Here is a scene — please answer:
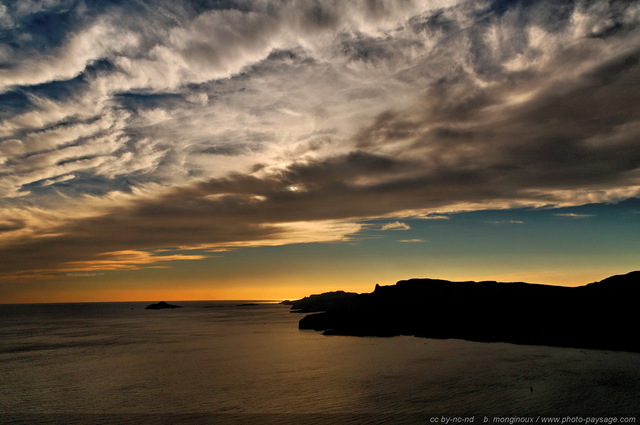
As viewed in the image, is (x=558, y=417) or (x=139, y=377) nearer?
(x=558, y=417)

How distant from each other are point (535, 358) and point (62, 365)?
218 ft

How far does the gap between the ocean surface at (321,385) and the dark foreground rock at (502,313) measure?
8092 millimetres

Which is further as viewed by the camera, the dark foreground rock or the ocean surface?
the dark foreground rock

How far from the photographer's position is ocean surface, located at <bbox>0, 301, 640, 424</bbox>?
98.3 feet

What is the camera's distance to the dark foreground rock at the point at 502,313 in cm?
6912

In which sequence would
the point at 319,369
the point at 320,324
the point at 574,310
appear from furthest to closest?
1. the point at 320,324
2. the point at 574,310
3. the point at 319,369

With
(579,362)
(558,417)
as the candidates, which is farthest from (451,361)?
(558,417)

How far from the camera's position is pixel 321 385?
3947 centimetres

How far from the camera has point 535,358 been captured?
179ft

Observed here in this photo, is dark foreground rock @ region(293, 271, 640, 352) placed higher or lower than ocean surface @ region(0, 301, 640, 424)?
higher

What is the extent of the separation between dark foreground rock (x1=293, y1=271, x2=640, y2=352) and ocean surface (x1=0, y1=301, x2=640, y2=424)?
8092 mm

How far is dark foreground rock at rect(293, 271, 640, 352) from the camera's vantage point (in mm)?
69125

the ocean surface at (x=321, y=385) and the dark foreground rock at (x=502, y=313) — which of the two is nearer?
the ocean surface at (x=321, y=385)

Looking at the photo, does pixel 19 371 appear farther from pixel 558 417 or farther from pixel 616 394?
pixel 616 394
